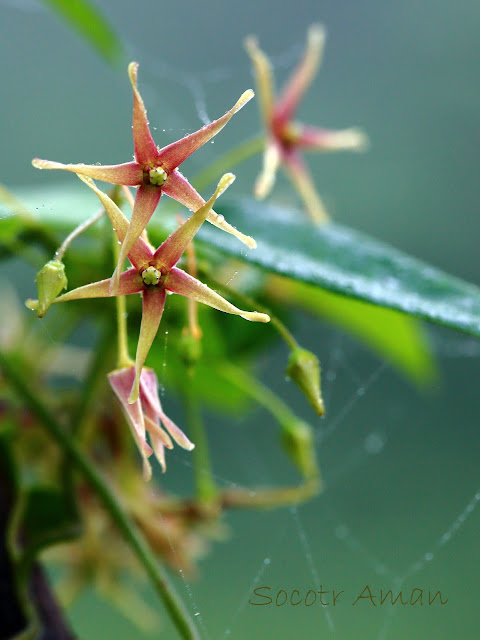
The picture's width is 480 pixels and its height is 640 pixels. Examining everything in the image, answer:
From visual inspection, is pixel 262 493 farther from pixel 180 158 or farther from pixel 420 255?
pixel 420 255

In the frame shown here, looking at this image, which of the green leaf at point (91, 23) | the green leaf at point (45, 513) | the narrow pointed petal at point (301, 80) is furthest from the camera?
the green leaf at point (91, 23)

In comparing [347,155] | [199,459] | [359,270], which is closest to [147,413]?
[359,270]

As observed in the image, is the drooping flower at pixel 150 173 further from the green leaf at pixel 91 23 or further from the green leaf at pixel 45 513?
the green leaf at pixel 91 23

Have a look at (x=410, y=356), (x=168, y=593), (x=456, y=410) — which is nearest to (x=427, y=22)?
(x=456, y=410)

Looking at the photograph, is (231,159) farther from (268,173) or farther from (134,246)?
(134,246)

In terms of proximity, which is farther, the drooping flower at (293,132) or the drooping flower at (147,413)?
the drooping flower at (293,132)

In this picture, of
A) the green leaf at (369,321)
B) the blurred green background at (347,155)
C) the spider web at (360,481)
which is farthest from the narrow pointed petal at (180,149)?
the blurred green background at (347,155)

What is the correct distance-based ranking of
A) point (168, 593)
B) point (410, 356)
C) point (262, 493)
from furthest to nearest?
point (410, 356)
point (262, 493)
point (168, 593)
